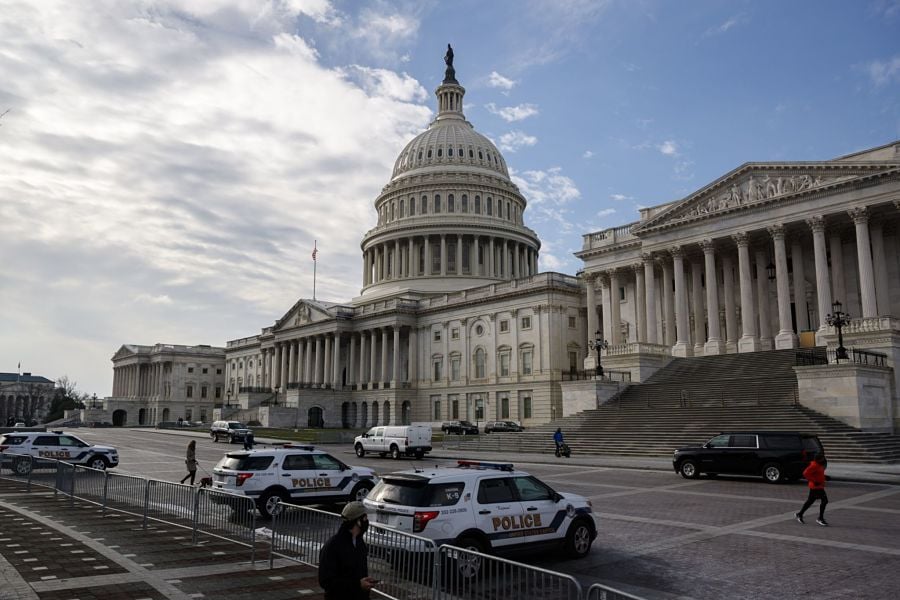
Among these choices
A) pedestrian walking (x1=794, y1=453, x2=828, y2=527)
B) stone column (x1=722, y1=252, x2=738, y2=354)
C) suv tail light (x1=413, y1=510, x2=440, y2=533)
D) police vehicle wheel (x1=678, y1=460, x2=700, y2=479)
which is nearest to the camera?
suv tail light (x1=413, y1=510, x2=440, y2=533)

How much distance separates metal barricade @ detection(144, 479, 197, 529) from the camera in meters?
15.3

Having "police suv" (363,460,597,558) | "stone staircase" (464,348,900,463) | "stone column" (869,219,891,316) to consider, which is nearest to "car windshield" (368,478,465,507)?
"police suv" (363,460,597,558)

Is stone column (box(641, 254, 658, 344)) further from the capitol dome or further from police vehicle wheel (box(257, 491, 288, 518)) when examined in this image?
the capitol dome

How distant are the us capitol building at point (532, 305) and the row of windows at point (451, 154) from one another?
0.86 feet

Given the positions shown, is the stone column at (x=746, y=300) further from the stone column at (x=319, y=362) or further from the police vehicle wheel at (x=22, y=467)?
the stone column at (x=319, y=362)

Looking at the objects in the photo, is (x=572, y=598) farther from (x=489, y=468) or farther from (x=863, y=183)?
(x=863, y=183)

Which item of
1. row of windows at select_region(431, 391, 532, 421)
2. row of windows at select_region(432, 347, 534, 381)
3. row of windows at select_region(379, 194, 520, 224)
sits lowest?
row of windows at select_region(431, 391, 532, 421)

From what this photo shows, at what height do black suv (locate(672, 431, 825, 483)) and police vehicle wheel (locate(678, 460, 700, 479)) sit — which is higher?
black suv (locate(672, 431, 825, 483))

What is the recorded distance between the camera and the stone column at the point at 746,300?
5109 centimetres

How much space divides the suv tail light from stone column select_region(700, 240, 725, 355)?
45.5 metres

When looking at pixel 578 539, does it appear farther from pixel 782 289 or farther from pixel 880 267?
pixel 880 267

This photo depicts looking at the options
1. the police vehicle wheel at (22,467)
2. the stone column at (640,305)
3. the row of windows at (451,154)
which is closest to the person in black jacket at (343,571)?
the police vehicle wheel at (22,467)

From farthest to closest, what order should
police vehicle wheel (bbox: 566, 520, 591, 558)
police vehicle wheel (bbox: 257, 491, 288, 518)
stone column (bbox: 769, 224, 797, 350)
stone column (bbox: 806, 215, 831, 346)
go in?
stone column (bbox: 769, 224, 797, 350), stone column (bbox: 806, 215, 831, 346), police vehicle wheel (bbox: 257, 491, 288, 518), police vehicle wheel (bbox: 566, 520, 591, 558)

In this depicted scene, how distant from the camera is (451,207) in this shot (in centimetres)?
11169
